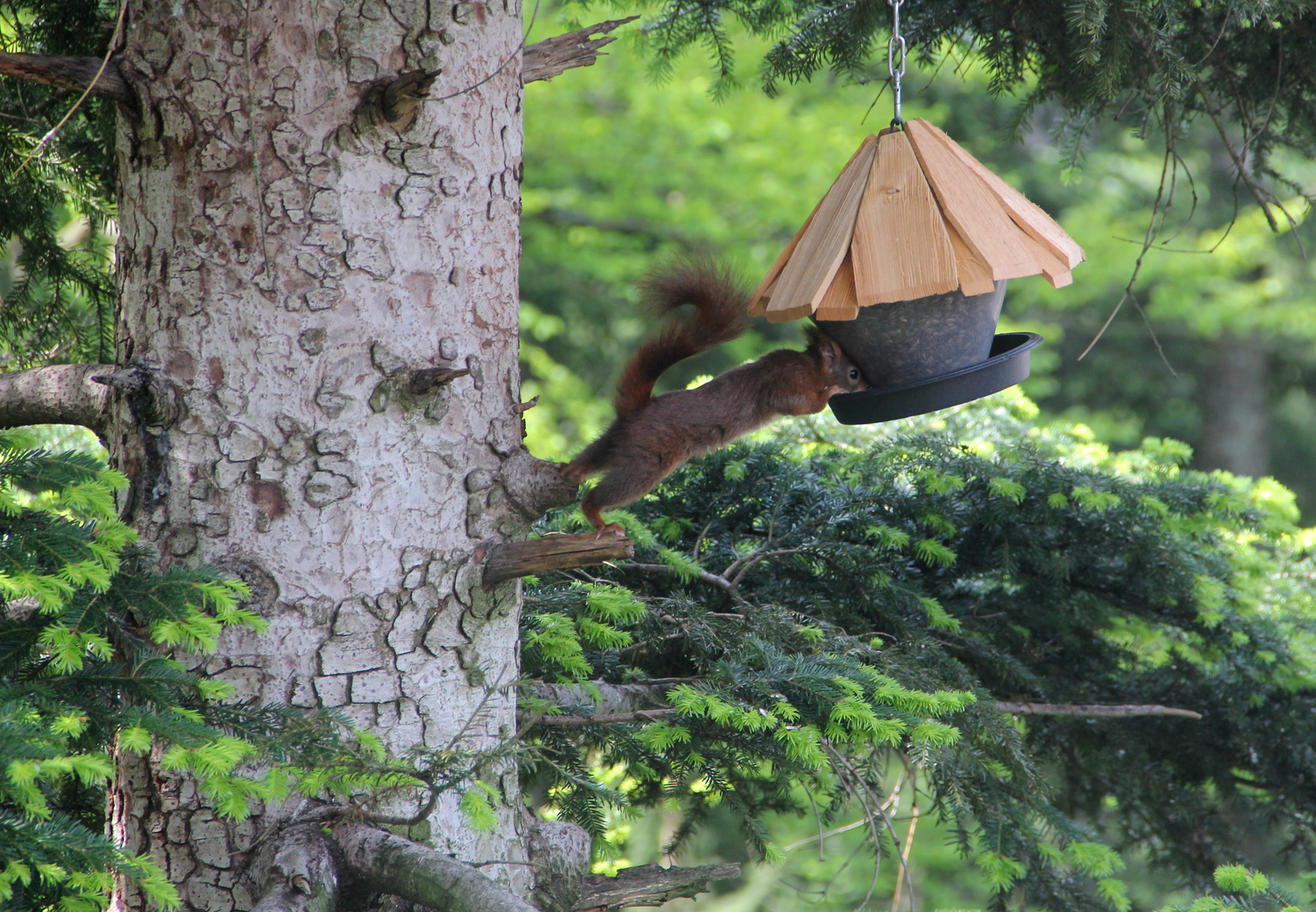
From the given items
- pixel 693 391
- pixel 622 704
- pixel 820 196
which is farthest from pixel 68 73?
pixel 820 196

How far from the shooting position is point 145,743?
117 cm

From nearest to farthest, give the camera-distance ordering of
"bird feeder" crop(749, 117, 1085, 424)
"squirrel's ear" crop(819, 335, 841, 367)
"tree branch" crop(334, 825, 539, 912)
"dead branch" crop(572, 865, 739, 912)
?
"tree branch" crop(334, 825, 539, 912)
"bird feeder" crop(749, 117, 1085, 424)
"dead branch" crop(572, 865, 739, 912)
"squirrel's ear" crop(819, 335, 841, 367)

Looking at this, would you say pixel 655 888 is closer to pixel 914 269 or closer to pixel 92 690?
pixel 92 690

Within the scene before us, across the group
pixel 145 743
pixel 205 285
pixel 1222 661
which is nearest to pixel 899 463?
pixel 1222 661

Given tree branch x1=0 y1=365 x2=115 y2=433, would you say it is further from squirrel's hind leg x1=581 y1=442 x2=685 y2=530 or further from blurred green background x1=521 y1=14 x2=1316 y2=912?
blurred green background x1=521 y1=14 x2=1316 y2=912

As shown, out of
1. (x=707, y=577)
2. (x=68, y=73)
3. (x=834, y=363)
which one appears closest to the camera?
(x=68, y=73)

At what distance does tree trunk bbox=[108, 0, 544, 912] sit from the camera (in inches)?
62.6

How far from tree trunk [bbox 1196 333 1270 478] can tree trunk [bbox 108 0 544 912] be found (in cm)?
992

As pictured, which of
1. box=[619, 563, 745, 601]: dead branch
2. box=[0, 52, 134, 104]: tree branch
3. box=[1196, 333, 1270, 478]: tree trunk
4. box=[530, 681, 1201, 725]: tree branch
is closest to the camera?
box=[0, 52, 134, 104]: tree branch

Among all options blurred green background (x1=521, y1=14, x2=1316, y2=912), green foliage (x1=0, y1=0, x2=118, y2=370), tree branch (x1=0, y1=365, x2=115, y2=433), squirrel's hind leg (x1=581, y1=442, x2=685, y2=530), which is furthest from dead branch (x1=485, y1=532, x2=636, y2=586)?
blurred green background (x1=521, y1=14, x2=1316, y2=912)

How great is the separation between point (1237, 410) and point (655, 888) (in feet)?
33.0

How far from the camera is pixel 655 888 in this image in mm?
1730

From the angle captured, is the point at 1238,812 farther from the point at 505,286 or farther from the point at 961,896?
the point at 961,896

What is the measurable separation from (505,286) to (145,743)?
0.94m
